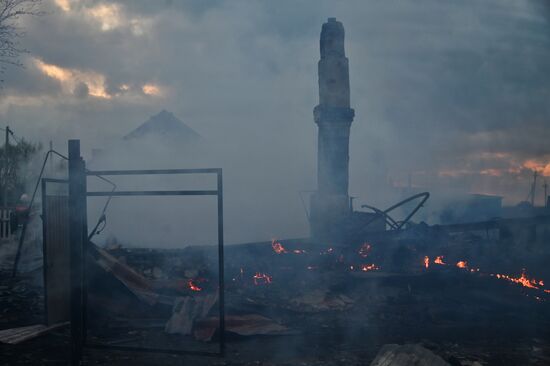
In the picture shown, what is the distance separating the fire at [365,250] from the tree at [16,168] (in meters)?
22.5

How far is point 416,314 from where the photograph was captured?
9.22 metres

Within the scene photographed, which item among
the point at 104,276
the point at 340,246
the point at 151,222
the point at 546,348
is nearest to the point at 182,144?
the point at 151,222

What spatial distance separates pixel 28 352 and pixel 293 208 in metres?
21.9

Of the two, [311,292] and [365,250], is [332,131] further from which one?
[311,292]

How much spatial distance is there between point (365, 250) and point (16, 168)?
2904 cm

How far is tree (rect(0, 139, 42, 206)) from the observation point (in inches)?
1141

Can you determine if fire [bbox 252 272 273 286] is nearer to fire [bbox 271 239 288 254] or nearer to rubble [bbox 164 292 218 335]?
fire [bbox 271 239 288 254]

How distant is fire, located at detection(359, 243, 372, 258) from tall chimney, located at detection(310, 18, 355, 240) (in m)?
2.21

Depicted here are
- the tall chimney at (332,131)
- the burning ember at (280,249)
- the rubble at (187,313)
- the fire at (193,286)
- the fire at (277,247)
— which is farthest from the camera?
the tall chimney at (332,131)

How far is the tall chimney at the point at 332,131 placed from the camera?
48.8 feet

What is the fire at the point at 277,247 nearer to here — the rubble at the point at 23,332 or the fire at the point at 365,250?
the fire at the point at 365,250

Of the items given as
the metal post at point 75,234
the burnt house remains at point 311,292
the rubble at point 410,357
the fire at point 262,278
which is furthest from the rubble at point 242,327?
the fire at point 262,278

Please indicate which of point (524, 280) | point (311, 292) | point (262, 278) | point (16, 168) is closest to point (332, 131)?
point (262, 278)

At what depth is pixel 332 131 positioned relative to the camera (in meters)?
15.1
